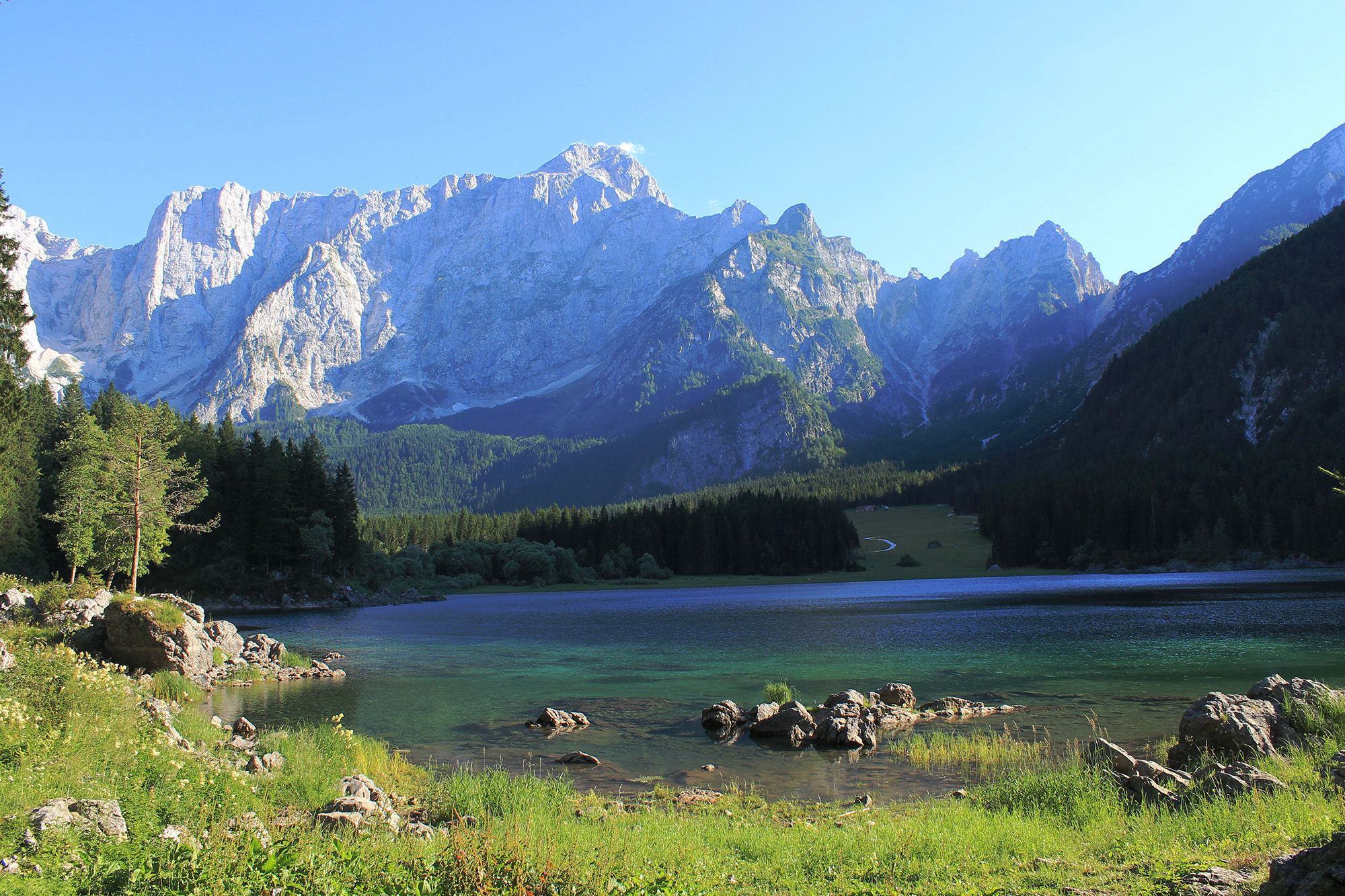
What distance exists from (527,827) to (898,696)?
1972 centimetres

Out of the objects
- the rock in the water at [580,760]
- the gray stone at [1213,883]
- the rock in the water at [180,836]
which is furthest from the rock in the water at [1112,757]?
the rock in the water at [180,836]

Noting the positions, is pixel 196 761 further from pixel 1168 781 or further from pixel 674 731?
pixel 1168 781

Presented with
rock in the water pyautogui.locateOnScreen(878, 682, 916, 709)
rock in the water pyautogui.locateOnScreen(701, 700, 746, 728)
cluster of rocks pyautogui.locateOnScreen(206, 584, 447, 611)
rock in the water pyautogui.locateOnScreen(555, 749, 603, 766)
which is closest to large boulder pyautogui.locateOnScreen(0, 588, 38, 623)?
rock in the water pyautogui.locateOnScreen(555, 749, 603, 766)

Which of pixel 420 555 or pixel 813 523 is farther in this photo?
pixel 813 523

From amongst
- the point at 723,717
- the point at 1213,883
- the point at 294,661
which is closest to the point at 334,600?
the point at 294,661

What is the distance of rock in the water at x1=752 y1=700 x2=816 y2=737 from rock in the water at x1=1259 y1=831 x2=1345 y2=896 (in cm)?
1642

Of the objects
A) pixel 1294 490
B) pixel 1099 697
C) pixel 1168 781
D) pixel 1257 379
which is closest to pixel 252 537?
pixel 1099 697

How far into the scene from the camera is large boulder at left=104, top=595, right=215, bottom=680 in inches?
1257

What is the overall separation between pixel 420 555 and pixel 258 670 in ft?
328

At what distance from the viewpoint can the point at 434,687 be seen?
34312mm

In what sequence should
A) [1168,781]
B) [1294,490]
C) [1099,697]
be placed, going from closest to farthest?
[1168,781] < [1099,697] < [1294,490]

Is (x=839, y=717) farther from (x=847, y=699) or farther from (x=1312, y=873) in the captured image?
(x=1312, y=873)

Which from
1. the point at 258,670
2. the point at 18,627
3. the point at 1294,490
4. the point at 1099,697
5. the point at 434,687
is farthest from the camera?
the point at 1294,490

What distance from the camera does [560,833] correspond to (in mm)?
11023
